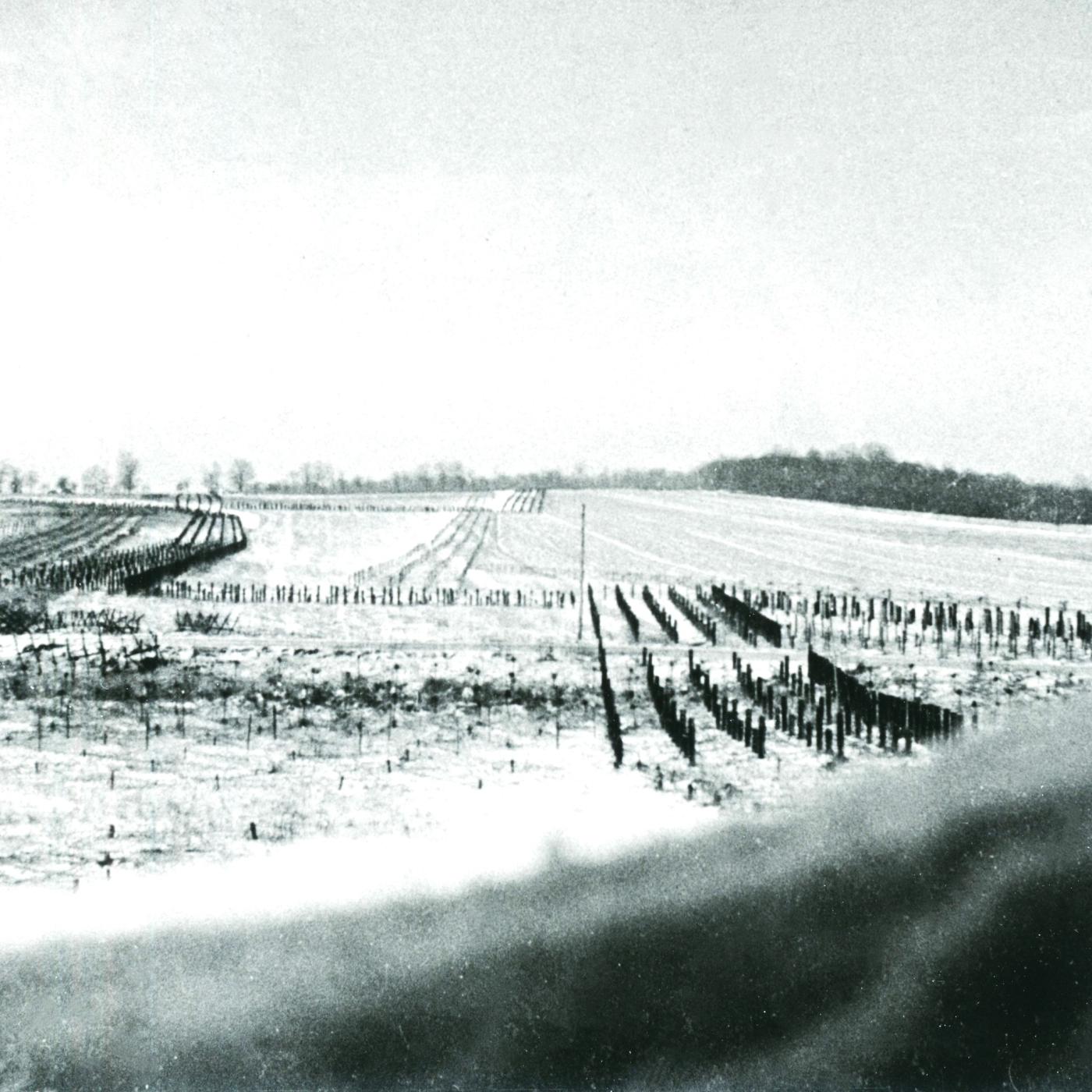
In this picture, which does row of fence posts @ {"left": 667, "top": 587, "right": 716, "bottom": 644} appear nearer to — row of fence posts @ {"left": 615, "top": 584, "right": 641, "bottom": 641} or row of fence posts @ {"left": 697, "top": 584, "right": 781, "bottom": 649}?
row of fence posts @ {"left": 697, "top": 584, "right": 781, "bottom": 649}

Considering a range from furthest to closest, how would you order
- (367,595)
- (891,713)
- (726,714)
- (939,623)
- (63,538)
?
(63,538)
(367,595)
(939,623)
(891,713)
(726,714)

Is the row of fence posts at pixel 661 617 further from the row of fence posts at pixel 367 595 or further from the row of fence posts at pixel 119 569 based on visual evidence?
the row of fence posts at pixel 119 569

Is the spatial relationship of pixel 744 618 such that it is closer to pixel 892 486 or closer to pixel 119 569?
pixel 119 569

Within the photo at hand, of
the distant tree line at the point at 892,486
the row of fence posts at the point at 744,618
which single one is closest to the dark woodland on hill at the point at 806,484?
the distant tree line at the point at 892,486

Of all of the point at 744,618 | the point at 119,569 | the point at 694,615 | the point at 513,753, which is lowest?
the point at 513,753

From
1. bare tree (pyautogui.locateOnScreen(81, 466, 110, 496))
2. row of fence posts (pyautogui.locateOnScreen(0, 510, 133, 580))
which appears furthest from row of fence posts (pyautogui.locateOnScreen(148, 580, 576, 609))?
bare tree (pyautogui.locateOnScreen(81, 466, 110, 496))

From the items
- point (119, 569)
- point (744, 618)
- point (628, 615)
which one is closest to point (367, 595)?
point (628, 615)

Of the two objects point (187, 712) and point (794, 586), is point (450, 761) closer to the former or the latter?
point (187, 712)

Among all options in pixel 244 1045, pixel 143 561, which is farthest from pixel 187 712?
pixel 143 561
